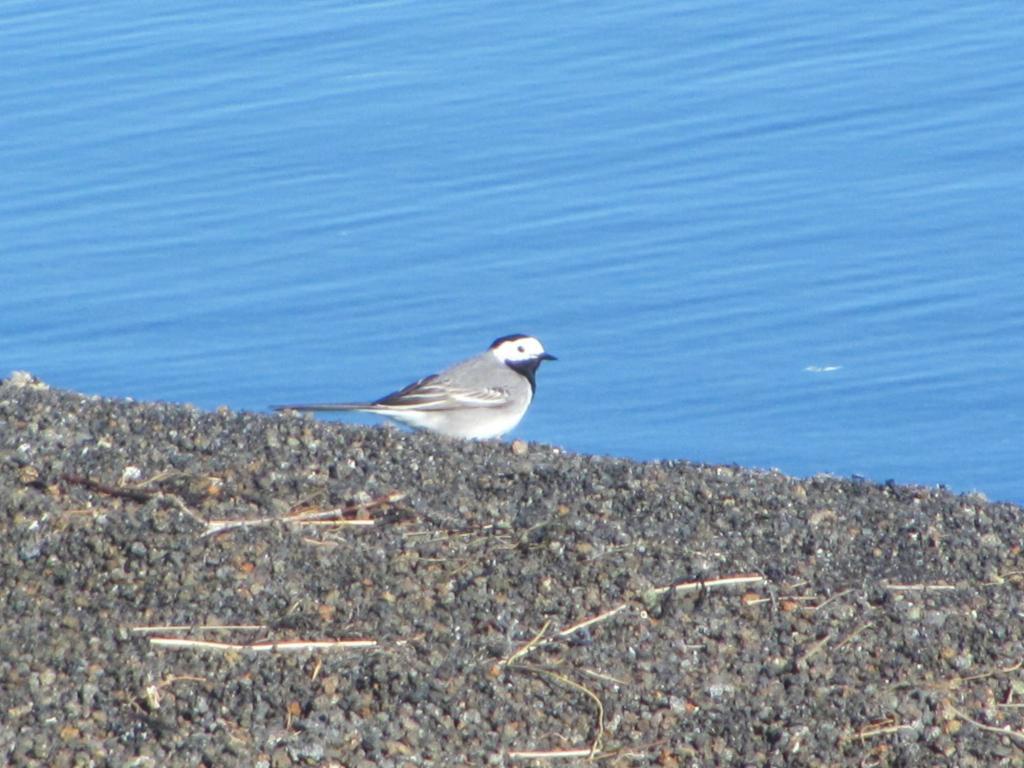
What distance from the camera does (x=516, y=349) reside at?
1189 cm

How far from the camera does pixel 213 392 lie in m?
13.5

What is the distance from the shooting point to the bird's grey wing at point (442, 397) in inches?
429

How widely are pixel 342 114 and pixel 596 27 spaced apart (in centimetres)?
362

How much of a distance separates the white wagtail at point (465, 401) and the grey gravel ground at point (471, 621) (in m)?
3.34

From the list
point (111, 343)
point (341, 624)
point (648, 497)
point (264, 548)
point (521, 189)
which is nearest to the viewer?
point (341, 624)

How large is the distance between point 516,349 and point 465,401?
3.31 ft

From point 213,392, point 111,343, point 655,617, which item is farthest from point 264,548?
point 111,343

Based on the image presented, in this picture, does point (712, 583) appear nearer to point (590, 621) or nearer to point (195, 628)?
point (590, 621)

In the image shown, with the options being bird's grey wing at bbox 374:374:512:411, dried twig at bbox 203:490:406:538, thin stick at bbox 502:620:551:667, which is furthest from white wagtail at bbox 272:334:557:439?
thin stick at bbox 502:620:551:667

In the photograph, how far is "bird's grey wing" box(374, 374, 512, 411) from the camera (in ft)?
35.7

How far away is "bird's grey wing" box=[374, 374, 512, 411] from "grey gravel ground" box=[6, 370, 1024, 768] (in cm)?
334

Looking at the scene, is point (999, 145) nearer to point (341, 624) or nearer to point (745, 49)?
point (745, 49)

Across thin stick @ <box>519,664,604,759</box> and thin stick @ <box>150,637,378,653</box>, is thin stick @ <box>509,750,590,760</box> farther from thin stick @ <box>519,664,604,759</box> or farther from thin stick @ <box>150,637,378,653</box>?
thin stick @ <box>150,637,378,653</box>

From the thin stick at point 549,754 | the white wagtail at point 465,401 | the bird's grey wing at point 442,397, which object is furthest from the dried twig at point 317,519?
the bird's grey wing at point 442,397
